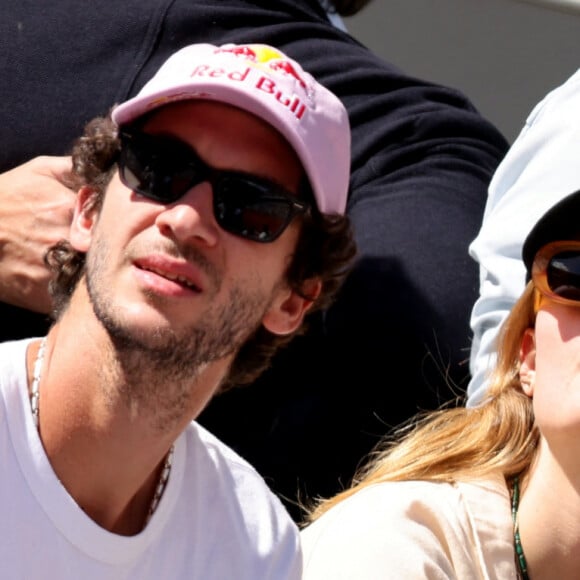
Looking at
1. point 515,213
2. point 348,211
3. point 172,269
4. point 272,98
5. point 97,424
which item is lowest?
point 348,211

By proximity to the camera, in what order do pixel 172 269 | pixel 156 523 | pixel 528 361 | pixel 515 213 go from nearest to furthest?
pixel 172 269 → pixel 156 523 → pixel 528 361 → pixel 515 213

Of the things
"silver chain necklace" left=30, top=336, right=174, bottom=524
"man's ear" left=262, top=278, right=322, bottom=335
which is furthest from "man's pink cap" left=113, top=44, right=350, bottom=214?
"silver chain necklace" left=30, top=336, right=174, bottom=524

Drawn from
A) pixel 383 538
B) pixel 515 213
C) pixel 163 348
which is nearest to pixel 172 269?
pixel 163 348

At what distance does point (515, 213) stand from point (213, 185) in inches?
30.3

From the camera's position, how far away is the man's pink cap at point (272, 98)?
1.95 meters

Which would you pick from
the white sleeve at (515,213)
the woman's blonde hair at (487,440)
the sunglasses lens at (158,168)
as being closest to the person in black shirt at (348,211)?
the white sleeve at (515,213)

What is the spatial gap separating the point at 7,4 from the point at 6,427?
123 cm

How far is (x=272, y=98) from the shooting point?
6.44 feet

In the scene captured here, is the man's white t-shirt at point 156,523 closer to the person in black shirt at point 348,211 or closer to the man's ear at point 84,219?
the man's ear at point 84,219

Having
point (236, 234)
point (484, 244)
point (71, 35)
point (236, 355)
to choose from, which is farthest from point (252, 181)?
point (71, 35)

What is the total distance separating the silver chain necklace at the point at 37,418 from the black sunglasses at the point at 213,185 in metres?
0.26

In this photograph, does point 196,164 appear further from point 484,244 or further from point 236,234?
point 484,244

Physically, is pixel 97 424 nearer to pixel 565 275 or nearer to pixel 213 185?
pixel 213 185

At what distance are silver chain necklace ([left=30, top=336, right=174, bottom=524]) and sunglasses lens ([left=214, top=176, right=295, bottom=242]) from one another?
0.99ft
